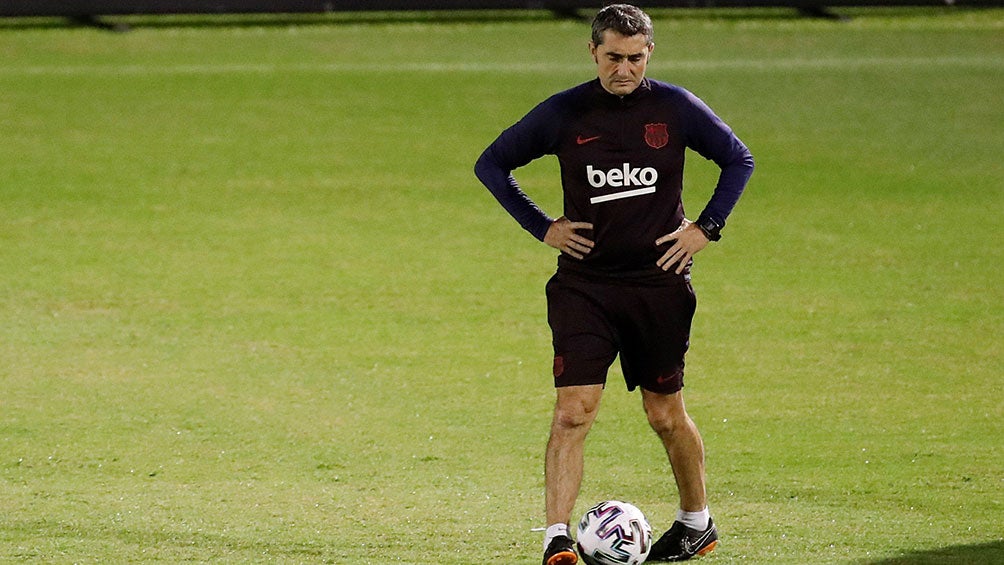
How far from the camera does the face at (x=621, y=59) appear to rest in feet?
18.2

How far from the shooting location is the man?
18.7ft

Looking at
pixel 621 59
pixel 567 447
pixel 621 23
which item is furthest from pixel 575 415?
pixel 621 23

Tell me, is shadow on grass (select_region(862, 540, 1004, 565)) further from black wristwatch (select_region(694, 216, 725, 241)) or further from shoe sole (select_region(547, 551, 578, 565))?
black wristwatch (select_region(694, 216, 725, 241))

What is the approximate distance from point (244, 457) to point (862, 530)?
2967 mm

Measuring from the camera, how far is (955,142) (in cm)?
1561

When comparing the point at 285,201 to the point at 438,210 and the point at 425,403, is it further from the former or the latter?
the point at 425,403

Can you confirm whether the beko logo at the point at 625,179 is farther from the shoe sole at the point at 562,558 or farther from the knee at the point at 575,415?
the shoe sole at the point at 562,558

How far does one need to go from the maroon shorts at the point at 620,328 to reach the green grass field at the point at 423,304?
33.1 inches

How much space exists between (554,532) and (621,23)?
1892mm

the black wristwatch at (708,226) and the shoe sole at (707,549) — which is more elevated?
the black wristwatch at (708,226)

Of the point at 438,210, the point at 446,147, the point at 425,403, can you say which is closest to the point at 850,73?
the point at 446,147

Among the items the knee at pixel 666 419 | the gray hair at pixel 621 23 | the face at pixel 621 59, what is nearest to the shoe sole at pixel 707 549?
the knee at pixel 666 419

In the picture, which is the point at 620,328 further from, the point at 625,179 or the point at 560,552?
the point at 560,552

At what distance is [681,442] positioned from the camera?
5957 millimetres
